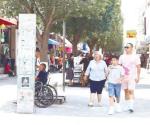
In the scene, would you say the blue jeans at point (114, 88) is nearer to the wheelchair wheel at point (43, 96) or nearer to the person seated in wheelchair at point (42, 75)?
the wheelchair wheel at point (43, 96)

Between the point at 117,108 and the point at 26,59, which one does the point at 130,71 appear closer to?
the point at 117,108

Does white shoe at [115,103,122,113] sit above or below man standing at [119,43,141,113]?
below

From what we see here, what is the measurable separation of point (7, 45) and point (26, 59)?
23397mm

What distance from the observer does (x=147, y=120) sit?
45.9ft

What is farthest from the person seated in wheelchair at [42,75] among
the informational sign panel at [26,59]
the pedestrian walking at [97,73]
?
the informational sign panel at [26,59]

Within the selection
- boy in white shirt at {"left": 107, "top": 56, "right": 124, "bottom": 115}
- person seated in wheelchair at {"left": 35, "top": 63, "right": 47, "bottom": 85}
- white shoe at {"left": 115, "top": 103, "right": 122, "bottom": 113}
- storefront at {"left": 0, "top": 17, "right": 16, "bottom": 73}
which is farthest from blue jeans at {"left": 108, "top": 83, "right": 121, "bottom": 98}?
storefront at {"left": 0, "top": 17, "right": 16, "bottom": 73}

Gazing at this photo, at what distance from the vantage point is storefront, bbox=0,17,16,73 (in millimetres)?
35812

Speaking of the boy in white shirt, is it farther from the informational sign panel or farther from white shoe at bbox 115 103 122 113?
the informational sign panel

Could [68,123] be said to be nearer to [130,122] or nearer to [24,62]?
[130,122]

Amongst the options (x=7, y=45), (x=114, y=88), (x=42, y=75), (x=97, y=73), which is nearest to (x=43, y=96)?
(x=42, y=75)

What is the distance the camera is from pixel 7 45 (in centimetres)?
3859

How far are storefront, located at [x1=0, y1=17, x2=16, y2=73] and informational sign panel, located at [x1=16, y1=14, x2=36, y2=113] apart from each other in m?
19.9

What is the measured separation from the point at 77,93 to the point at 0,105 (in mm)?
6244

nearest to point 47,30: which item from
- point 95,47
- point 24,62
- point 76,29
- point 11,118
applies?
point 24,62
